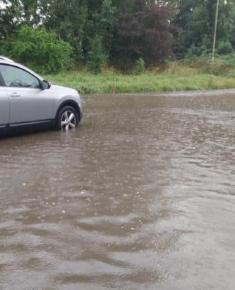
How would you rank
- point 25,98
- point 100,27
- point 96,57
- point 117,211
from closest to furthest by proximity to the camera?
point 117,211 → point 25,98 → point 96,57 → point 100,27

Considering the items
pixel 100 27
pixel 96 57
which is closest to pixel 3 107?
pixel 96 57

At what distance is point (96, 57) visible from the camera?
115ft

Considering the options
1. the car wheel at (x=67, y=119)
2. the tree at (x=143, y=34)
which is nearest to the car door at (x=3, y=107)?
the car wheel at (x=67, y=119)

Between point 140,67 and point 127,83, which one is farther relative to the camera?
point 140,67

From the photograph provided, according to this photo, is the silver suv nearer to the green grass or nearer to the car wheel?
the car wheel

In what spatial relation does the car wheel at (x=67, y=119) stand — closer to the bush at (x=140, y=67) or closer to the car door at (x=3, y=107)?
the car door at (x=3, y=107)

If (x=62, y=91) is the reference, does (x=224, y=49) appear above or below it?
above

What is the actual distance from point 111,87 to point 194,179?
1762cm

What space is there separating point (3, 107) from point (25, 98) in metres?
0.59

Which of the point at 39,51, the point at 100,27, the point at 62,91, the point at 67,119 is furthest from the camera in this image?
the point at 100,27

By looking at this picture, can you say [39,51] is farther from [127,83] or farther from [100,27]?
[100,27]

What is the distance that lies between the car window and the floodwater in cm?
106

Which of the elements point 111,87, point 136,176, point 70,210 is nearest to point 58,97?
point 136,176

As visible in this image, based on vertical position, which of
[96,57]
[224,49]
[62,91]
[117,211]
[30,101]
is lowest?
[117,211]
